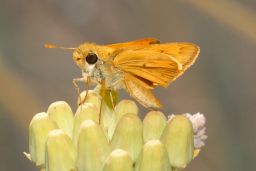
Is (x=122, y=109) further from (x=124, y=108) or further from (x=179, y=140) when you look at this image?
(x=179, y=140)

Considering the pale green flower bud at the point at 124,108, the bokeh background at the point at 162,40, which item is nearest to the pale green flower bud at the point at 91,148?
the pale green flower bud at the point at 124,108

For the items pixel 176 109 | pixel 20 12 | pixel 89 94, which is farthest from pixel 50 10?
pixel 89 94

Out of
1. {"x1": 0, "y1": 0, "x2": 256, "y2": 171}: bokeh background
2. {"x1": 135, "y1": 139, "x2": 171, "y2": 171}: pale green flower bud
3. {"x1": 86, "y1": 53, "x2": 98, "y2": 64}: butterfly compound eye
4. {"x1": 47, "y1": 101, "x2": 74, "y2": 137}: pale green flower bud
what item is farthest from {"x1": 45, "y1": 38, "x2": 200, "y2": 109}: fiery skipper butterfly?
{"x1": 0, "y1": 0, "x2": 256, "y2": 171}: bokeh background

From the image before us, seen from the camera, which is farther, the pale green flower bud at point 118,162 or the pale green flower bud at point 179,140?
the pale green flower bud at point 179,140

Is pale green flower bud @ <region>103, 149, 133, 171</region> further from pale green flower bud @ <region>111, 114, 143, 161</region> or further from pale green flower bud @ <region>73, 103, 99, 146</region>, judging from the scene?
pale green flower bud @ <region>73, 103, 99, 146</region>

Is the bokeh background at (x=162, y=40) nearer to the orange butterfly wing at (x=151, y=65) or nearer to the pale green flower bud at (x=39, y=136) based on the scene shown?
the orange butterfly wing at (x=151, y=65)

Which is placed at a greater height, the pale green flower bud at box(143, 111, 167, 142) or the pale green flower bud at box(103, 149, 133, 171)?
the pale green flower bud at box(143, 111, 167, 142)

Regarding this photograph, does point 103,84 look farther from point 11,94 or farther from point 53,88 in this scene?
point 53,88
